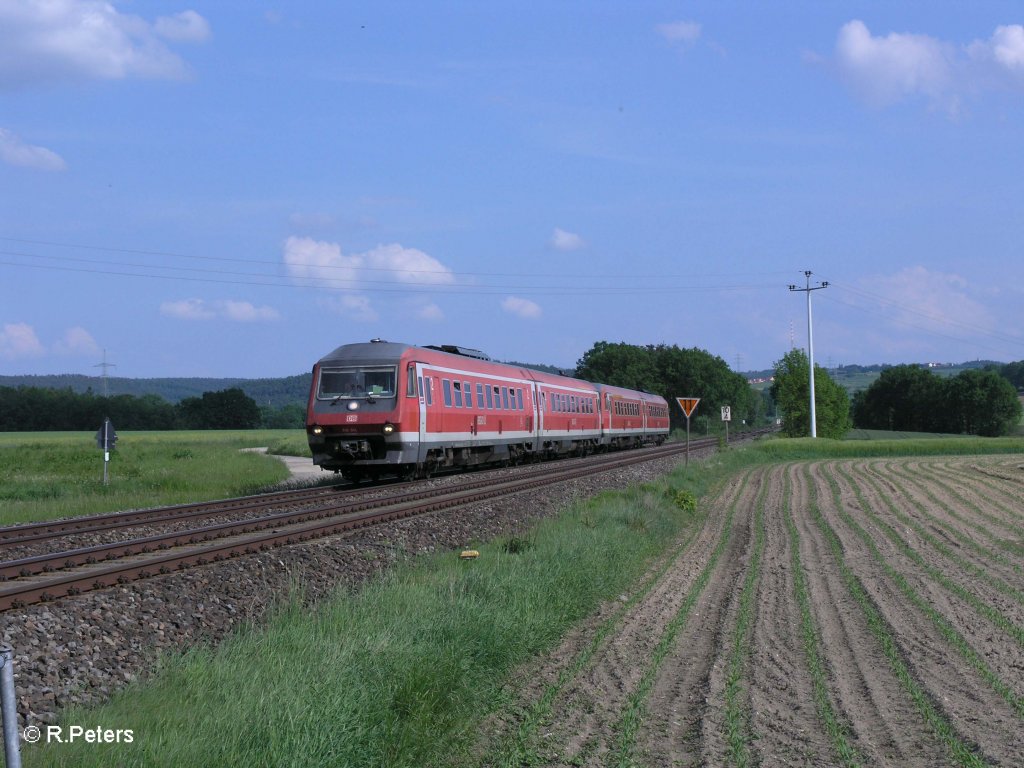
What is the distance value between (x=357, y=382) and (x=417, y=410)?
1.52m

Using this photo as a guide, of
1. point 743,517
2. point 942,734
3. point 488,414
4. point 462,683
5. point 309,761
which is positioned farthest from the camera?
point 488,414

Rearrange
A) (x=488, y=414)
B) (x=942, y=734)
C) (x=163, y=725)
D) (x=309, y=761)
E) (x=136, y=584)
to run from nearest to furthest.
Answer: (x=309, y=761) < (x=163, y=725) < (x=942, y=734) < (x=136, y=584) < (x=488, y=414)

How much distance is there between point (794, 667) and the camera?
790cm

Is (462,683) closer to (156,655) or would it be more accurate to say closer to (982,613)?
(156,655)

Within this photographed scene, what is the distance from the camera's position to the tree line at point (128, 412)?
3541 inches

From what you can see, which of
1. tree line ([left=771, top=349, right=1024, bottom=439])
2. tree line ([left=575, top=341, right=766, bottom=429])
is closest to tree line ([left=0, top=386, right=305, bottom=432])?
tree line ([left=575, top=341, right=766, bottom=429])

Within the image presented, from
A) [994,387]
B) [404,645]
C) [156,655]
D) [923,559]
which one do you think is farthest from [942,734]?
[994,387]

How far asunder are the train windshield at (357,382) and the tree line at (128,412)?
2898 inches

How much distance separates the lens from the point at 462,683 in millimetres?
6801

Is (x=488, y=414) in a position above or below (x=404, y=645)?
above

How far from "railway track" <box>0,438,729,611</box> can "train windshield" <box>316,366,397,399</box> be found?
2.19 m

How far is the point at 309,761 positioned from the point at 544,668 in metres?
3.54

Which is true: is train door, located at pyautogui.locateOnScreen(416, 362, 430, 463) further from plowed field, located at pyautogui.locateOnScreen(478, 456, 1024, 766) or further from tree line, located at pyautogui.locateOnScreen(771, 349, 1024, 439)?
tree line, located at pyautogui.locateOnScreen(771, 349, 1024, 439)

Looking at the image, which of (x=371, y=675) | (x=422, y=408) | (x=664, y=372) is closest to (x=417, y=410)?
(x=422, y=408)
